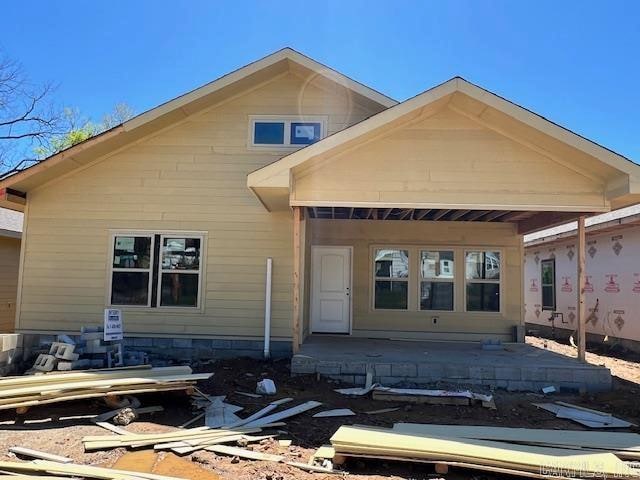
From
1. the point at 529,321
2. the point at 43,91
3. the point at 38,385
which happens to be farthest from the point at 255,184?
the point at 43,91

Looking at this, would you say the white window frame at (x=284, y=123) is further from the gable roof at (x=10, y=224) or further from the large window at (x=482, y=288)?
the gable roof at (x=10, y=224)

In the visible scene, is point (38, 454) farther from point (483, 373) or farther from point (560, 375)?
point (560, 375)

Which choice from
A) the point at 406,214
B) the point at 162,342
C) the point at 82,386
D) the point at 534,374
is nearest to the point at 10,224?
the point at 162,342

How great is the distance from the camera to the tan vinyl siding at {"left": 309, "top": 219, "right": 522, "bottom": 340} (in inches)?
419

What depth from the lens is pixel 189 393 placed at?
20.2ft

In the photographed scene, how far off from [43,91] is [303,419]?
66.5 feet

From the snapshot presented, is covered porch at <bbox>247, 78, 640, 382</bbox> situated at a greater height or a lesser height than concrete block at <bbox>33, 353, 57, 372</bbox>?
greater

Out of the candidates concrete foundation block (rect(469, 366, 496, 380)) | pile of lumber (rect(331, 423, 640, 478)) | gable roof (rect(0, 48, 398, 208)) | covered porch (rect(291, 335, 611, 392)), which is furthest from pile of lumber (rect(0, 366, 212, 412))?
gable roof (rect(0, 48, 398, 208))

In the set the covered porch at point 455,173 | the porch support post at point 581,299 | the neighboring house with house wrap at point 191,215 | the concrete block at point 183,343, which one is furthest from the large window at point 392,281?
the concrete block at point 183,343

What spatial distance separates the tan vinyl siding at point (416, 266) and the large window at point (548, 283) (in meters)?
5.62

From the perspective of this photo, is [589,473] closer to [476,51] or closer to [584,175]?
[584,175]

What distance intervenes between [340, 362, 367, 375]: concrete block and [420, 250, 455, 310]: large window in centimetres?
383

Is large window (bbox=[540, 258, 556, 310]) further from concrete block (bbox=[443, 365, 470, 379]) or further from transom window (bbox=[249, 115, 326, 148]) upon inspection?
transom window (bbox=[249, 115, 326, 148])

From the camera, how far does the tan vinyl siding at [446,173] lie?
741cm
